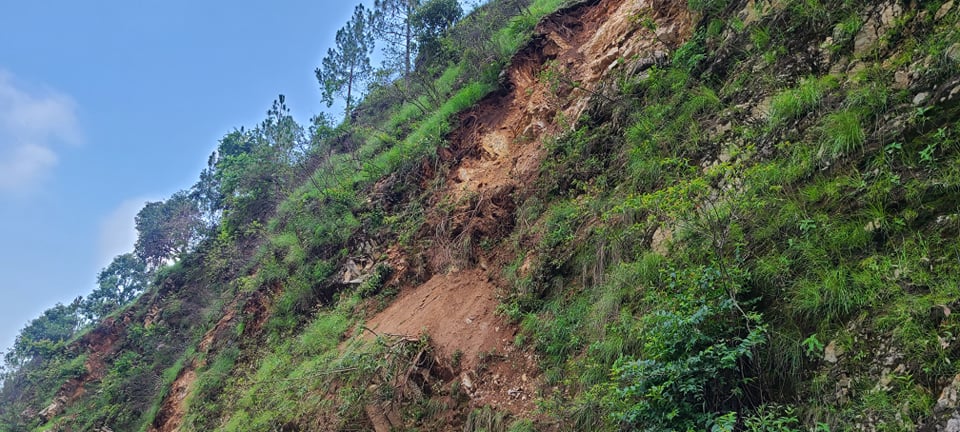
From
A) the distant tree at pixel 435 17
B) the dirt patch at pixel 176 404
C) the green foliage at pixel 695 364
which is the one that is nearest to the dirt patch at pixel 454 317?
the green foliage at pixel 695 364

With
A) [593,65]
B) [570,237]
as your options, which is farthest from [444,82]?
[570,237]

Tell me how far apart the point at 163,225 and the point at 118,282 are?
11.3 m

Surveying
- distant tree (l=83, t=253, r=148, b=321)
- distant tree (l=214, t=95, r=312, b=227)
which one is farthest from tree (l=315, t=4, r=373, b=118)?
distant tree (l=83, t=253, r=148, b=321)

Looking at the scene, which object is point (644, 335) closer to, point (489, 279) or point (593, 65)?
point (489, 279)

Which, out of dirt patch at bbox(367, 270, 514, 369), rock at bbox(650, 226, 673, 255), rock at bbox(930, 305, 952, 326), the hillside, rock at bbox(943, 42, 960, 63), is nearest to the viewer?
rock at bbox(930, 305, 952, 326)

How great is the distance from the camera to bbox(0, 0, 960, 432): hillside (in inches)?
125

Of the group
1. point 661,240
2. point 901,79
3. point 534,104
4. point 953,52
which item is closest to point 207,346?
point 534,104

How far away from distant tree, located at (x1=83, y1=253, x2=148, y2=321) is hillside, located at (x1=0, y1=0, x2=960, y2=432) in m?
25.3

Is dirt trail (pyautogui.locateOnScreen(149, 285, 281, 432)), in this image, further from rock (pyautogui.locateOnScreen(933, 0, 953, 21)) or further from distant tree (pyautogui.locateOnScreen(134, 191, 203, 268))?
distant tree (pyautogui.locateOnScreen(134, 191, 203, 268))

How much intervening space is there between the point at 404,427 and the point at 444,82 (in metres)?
11.2

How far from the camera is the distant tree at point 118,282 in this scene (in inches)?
1423

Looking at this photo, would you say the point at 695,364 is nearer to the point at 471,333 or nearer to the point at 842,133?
the point at 842,133

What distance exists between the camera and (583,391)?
4609mm

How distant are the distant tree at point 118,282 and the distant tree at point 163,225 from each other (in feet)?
11.4
